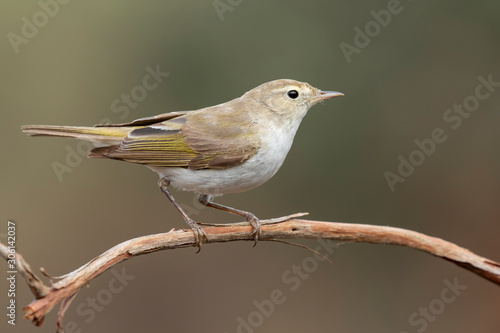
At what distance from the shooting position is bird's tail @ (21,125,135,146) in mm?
3416

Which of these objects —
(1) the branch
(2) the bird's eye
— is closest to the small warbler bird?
(2) the bird's eye

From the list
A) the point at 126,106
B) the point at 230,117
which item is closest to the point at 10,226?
the point at 230,117

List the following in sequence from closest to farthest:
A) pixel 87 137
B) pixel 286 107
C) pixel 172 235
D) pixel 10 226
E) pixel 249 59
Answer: pixel 10 226 → pixel 172 235 → pixel 87 137 → pixel 286 107 → pixel 249 59

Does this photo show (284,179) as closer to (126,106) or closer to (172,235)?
(126,106)

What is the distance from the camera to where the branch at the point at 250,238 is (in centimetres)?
260

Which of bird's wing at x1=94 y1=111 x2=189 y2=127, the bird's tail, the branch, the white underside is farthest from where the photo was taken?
bird's wing at x1=94 y1=111 x2=189 y2=127

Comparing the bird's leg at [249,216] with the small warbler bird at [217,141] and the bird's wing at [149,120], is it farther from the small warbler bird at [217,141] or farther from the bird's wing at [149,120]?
the bird's wing at [149,120]

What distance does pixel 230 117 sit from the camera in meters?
4.24

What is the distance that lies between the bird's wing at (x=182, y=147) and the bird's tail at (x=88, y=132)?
92 mm

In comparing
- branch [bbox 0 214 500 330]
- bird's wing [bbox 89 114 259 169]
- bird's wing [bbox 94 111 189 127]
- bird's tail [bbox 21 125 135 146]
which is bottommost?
branch [bbox 0 214 500 330]

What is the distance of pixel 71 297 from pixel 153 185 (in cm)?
535

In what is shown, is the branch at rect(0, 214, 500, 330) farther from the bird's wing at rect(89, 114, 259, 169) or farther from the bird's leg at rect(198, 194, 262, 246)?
the bird's wing at rect(89, 114, 259, 169)

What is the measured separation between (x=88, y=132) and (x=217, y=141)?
0.92m

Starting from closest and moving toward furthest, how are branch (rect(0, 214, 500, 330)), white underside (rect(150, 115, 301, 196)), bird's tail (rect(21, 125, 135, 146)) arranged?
branch (rect(0, 214, 500, 330))
bird's tail (rect(21, 125, 135, 146))
white underside (rect(150, 115, 301, 196))
